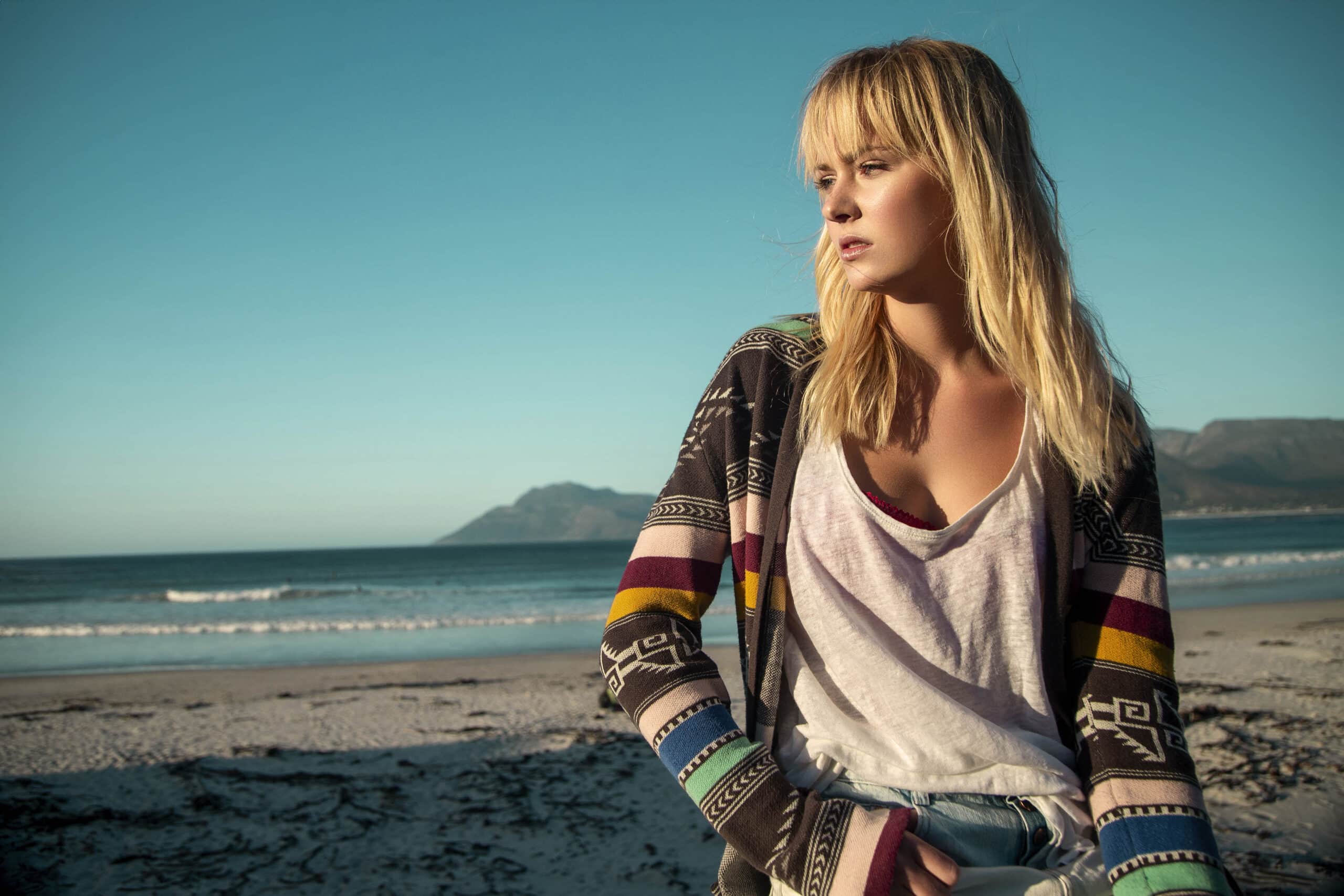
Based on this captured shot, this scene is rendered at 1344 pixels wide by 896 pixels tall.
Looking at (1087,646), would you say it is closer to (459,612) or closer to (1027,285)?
(1027,285)

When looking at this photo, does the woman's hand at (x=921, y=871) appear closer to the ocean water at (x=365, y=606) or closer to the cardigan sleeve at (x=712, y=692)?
the cardigan sleeve at (x=712, y=692)

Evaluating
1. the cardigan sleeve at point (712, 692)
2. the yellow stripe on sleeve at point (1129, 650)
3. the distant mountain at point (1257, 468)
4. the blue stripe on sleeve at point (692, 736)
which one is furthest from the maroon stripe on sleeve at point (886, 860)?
the distant mountain at point (1257, 468)

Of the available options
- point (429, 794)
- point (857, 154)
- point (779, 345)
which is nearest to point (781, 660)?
point (779, 345)

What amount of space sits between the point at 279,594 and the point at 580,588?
10.2 metres

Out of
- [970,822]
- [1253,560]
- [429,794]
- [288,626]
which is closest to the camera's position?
[970,822]

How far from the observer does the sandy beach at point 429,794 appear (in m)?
3.91

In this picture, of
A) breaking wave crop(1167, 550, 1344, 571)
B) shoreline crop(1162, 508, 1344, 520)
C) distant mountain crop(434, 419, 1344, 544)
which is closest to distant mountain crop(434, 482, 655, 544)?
distant mountain crop(434, 419, 1344, 544)

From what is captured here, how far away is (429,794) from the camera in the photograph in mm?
4984

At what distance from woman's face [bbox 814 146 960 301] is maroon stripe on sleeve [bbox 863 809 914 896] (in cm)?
77

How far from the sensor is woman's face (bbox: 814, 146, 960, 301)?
4.11ft

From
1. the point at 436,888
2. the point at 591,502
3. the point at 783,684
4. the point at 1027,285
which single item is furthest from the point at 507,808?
the point at 591,502

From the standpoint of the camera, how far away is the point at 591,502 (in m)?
155

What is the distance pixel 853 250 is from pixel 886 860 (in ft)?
2.82

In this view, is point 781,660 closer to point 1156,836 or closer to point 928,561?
point 928,561
